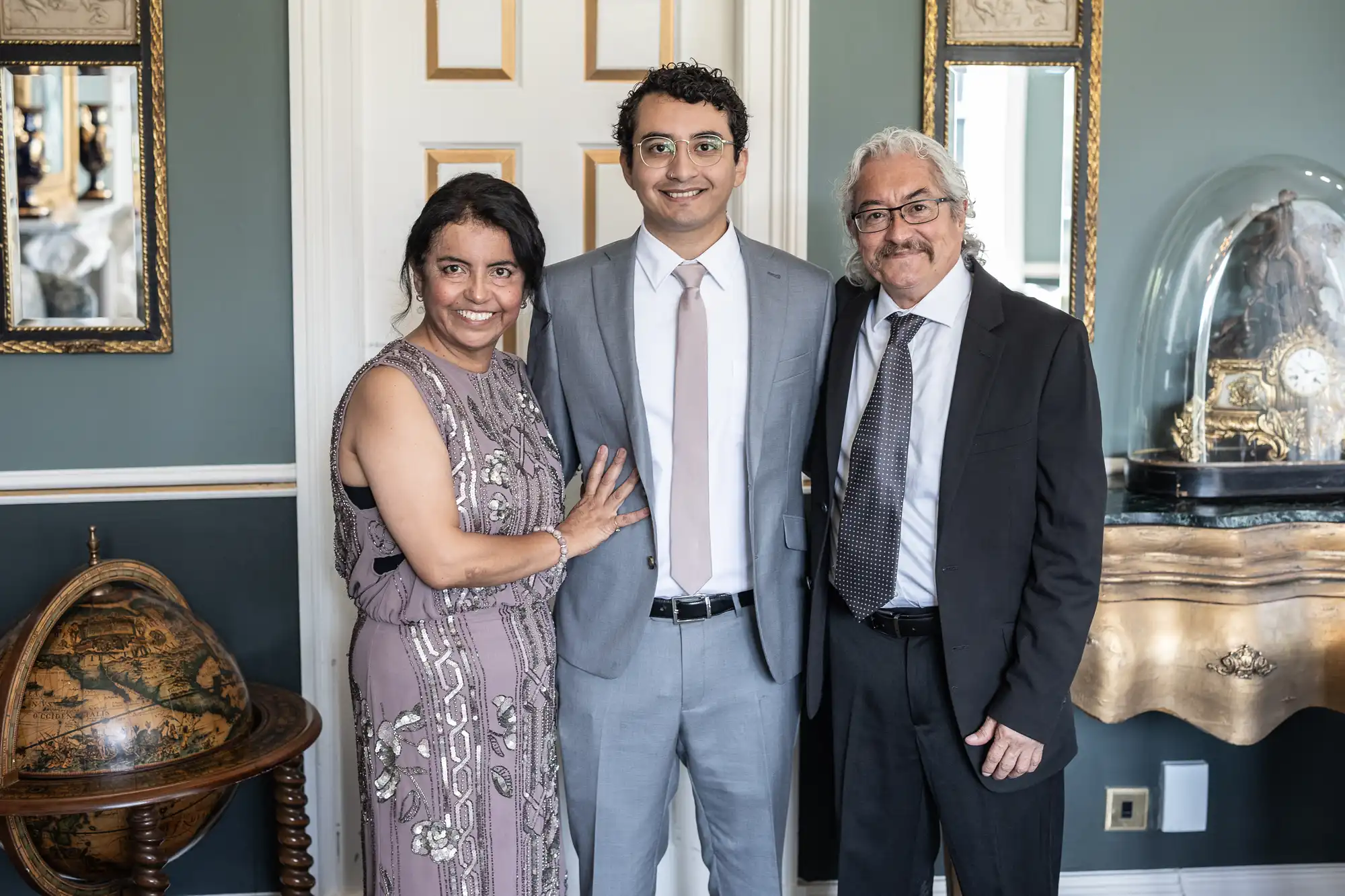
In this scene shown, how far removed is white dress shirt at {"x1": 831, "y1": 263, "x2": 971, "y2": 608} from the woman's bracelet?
48cm

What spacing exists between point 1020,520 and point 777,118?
126 centimetres

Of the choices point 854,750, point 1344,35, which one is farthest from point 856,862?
point 1344,35

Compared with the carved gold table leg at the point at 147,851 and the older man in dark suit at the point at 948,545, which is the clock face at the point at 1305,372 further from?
the carved gold table leg at the point at 147,851

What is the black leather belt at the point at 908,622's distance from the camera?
6.15 feet

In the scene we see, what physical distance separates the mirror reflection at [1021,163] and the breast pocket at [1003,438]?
1032 millimetres

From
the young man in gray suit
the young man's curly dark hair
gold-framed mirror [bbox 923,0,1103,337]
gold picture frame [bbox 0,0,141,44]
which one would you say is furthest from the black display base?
gold picture frame [bbox 0,0,141,44]

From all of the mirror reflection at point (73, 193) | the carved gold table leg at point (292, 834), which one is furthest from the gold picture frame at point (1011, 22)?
the carved gold table leg at point (292, 834)

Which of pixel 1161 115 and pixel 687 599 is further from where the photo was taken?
pixel 1161 115

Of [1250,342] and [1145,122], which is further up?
[1145,122]

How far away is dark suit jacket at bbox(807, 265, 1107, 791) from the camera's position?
1804 mm

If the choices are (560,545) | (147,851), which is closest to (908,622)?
(560,545)

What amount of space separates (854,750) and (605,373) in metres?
0.81

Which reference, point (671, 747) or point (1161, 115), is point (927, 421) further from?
point (1161, 115)

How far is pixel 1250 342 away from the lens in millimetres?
2600
